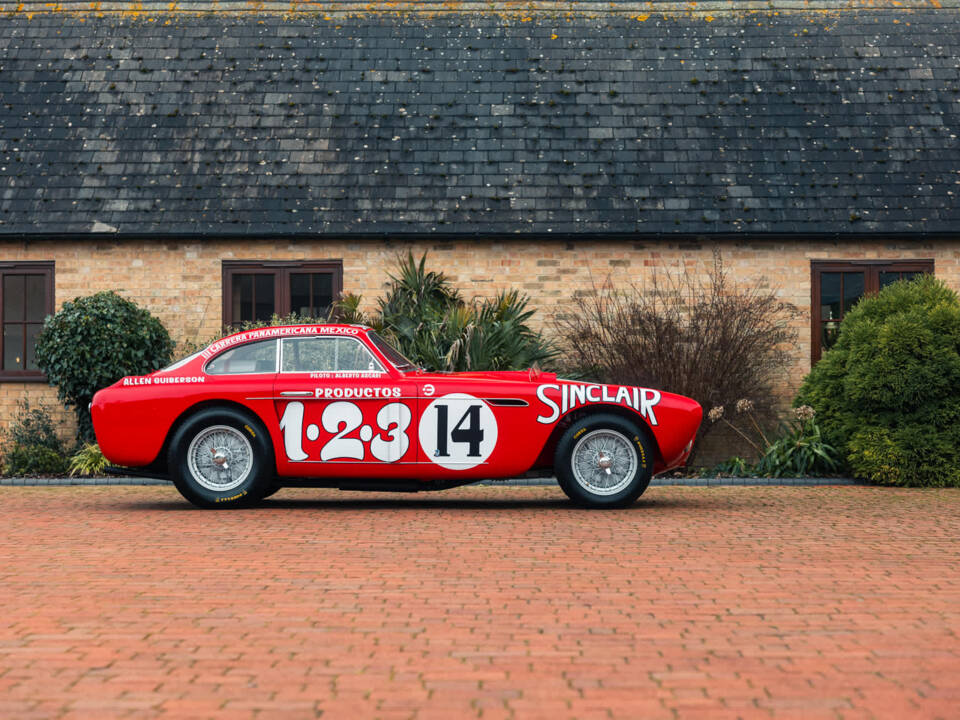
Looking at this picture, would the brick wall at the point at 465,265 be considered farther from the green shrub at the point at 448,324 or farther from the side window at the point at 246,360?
the side window at the point at 246,360

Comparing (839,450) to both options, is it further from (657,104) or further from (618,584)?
(618,584)

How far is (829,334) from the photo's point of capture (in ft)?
55.7

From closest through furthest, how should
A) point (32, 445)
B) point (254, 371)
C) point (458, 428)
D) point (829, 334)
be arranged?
point (458, 428) < point (254, 371) < point (32, 445) < point (829, 334)

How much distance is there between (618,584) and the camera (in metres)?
7.00

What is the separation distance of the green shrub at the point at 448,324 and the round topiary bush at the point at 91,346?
2715 mm

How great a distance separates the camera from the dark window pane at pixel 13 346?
23500 millimetres

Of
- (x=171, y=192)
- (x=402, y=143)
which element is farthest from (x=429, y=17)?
(x=171, y=192)

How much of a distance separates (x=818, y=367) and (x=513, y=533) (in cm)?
719

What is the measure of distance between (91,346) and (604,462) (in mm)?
7713

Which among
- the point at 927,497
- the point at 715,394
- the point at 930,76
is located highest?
the point at 930,76

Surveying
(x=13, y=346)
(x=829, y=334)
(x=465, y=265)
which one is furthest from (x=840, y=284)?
(x=13, y=346)

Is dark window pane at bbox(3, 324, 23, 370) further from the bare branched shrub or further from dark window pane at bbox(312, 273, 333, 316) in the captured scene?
the bare branched shrub

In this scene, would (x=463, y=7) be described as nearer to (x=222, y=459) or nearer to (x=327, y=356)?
(x=327, y=356)

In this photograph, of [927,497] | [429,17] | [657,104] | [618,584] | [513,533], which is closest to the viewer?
[618,584]
